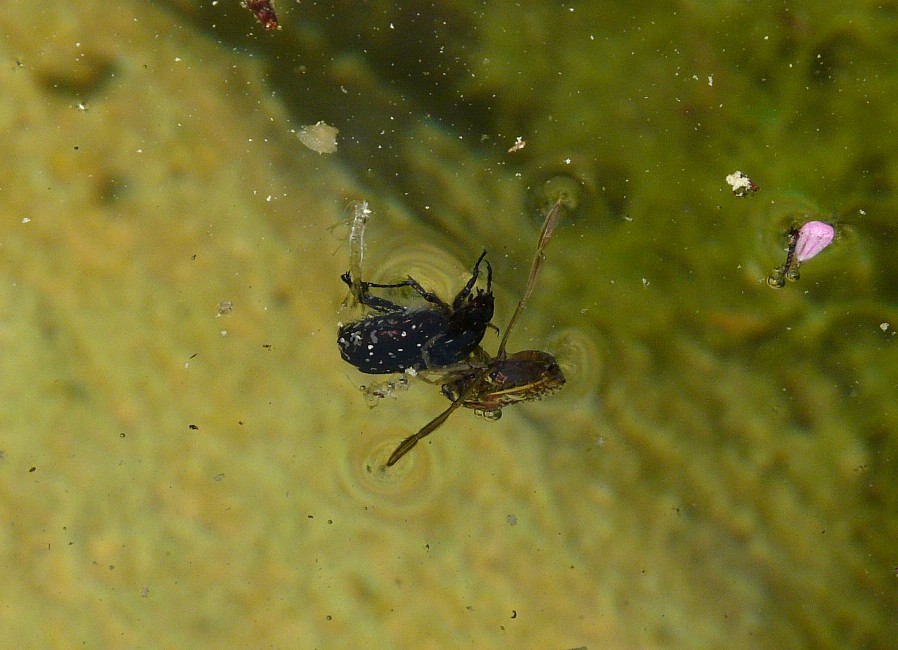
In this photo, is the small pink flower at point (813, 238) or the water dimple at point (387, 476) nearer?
the small pink flower at point (813, 238)

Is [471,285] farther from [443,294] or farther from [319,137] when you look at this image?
[319,137]

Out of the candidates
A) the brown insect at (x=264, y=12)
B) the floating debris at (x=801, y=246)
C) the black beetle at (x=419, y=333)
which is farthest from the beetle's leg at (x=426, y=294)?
the floating debris at (x=801, y=246)

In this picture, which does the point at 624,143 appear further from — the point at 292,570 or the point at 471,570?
the point at 292,570

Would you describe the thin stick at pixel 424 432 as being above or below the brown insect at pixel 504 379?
below

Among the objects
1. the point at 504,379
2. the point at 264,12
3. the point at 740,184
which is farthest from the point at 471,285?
the point at 264,12

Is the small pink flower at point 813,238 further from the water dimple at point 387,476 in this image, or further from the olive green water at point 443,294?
the water dimple at point 387,476

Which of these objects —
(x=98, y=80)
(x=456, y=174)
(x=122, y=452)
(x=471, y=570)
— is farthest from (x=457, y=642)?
(x=98, y=80)

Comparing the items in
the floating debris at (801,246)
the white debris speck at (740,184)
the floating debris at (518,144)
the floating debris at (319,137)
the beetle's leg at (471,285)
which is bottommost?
the beetle's leg at (471,285)
